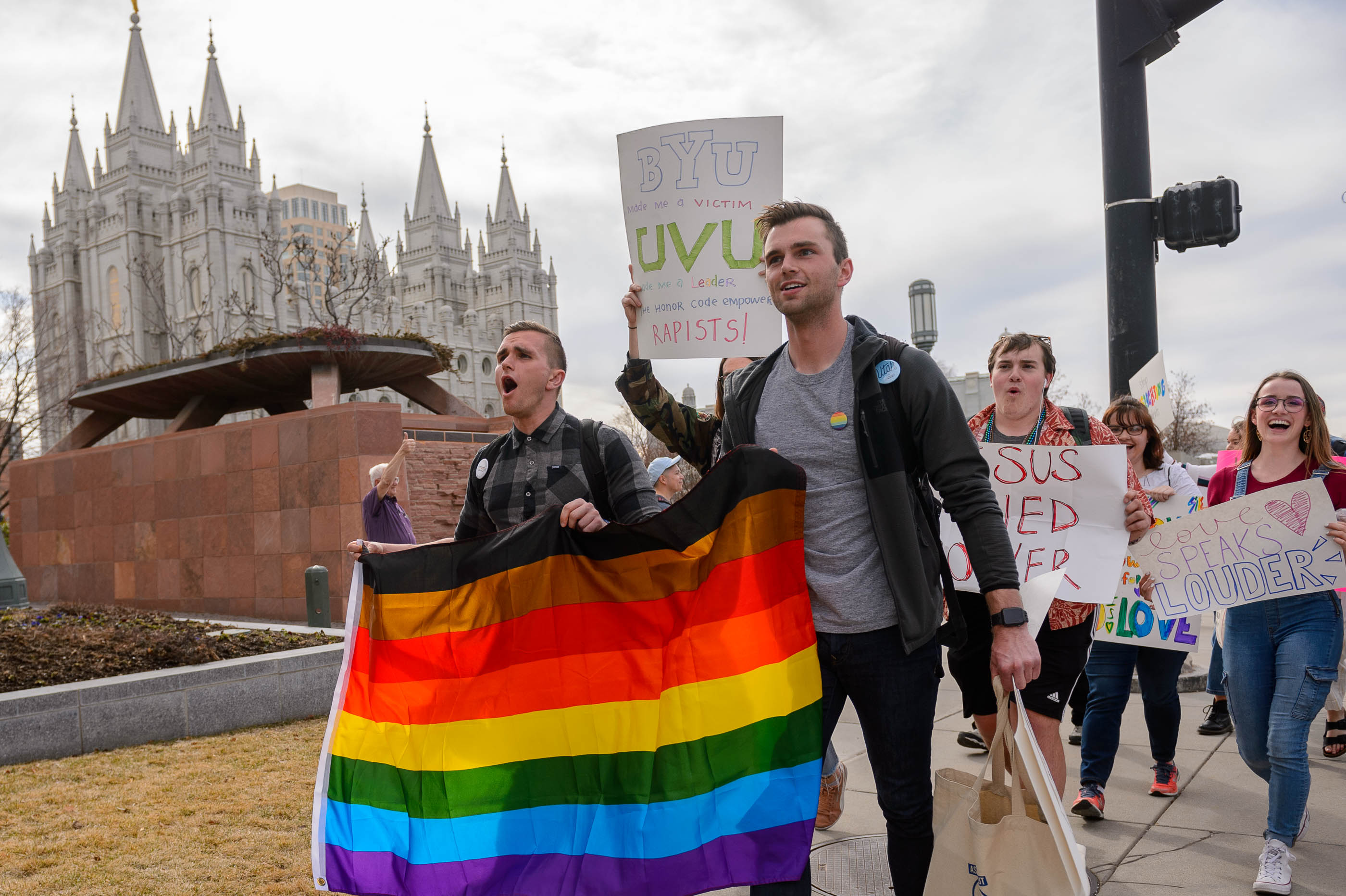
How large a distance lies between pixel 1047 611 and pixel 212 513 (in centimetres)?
1547

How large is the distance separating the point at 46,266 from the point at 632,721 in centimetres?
10596

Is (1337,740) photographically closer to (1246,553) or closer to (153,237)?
(1246,553)

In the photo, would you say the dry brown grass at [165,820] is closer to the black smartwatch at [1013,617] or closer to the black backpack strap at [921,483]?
the black backpack strap at [921,483]

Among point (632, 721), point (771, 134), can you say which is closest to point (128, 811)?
point (632, 721)

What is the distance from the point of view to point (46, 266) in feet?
299

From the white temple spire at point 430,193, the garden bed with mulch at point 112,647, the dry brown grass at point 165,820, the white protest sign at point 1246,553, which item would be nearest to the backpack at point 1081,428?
the white protest sign at point 1246,553

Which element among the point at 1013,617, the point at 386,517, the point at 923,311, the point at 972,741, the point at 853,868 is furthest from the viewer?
the point at 923,311

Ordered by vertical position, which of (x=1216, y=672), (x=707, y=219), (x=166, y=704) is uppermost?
(x=707, y=219)

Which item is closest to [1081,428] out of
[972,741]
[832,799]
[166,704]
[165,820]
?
[832,799]

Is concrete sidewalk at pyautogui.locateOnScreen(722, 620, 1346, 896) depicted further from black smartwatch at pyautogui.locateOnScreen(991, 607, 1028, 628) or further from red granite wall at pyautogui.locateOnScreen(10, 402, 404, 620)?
red granite wall at pyautogui.locateOnScreen(10, 402, 404, 620)

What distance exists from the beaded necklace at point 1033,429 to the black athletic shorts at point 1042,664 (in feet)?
2.57

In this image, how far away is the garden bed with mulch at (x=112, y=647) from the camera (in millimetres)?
7680

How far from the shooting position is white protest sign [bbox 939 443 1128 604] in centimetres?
416

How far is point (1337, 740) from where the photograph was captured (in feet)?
19.6
